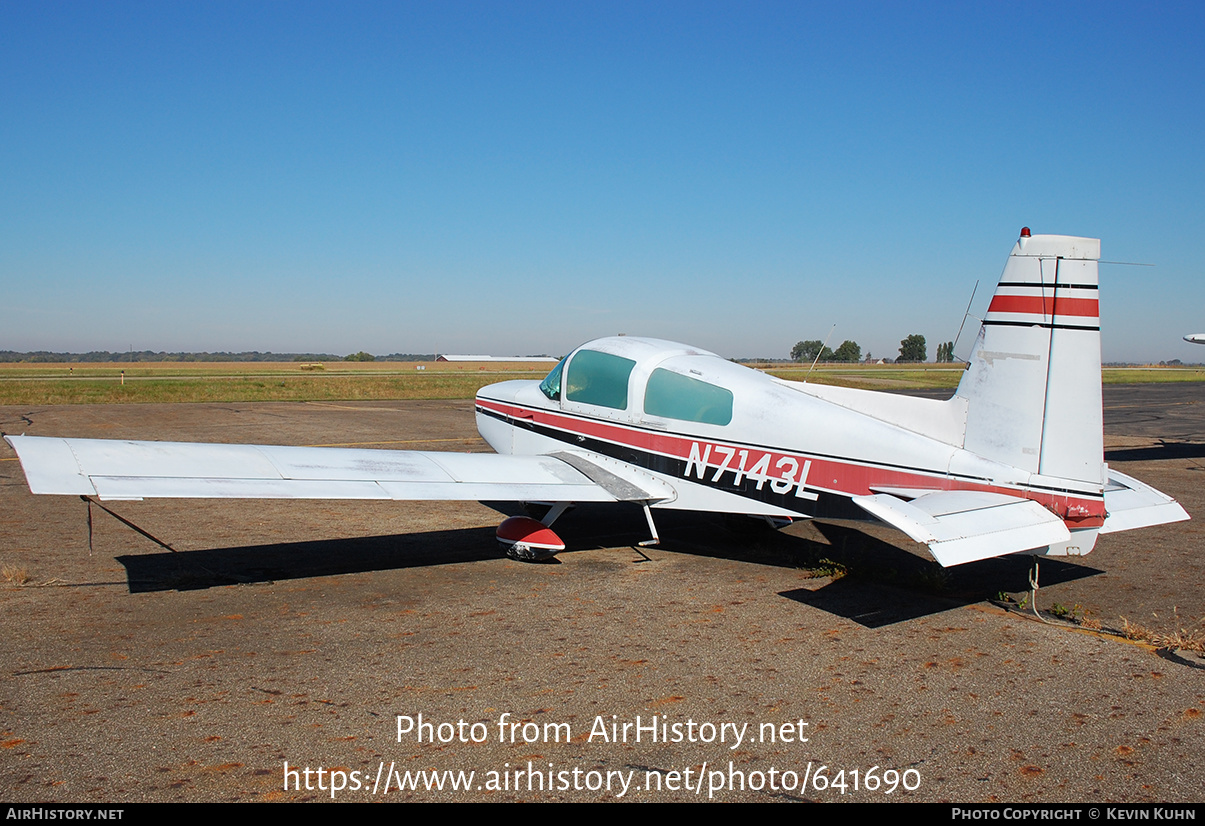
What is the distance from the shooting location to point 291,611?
20.1 ft

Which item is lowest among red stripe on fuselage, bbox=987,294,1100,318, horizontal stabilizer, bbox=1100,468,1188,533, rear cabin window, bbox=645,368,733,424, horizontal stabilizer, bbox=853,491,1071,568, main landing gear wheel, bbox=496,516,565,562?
main landing gear wheel, bbox=496,516,565,562

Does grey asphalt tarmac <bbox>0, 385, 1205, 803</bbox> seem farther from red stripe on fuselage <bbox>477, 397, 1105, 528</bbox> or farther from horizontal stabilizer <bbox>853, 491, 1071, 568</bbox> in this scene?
red stripe on fuselage <bbox>477, 397, 1105, 528</bbox>

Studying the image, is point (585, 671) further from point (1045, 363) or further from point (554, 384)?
point (554, 384)

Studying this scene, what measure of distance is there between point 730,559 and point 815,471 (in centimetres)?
172

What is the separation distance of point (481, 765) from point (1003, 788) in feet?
8.13

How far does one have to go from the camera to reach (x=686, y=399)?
25.7 ft

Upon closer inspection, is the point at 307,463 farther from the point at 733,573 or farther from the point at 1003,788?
the point at 1003,788

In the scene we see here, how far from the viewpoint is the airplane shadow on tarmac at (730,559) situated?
6746 millimetres

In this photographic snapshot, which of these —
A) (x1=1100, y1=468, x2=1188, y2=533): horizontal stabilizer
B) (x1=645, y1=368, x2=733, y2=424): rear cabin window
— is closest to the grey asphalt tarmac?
(x1=1100, y1=468, x2=1188, y2=533): horizontal stabilizer

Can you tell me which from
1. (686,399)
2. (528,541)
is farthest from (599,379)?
(528,541)

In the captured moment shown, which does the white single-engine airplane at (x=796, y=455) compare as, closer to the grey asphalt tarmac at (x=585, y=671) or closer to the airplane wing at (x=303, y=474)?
the airplane wing at (x=303, y=474)

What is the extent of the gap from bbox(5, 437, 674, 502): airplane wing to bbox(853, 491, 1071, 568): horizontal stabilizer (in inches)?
114

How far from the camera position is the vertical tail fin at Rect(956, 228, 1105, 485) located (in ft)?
19.0
